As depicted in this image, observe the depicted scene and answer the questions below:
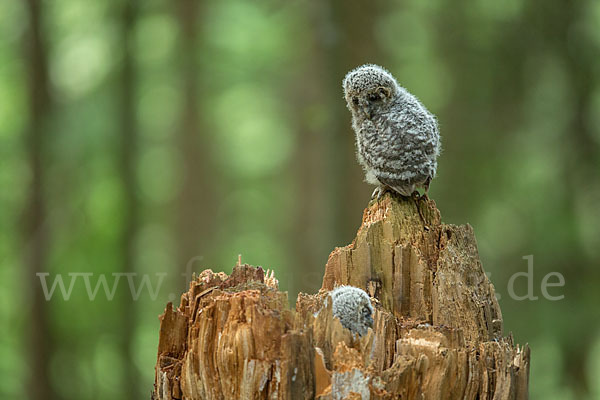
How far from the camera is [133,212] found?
21.6 ft

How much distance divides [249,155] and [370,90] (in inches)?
195

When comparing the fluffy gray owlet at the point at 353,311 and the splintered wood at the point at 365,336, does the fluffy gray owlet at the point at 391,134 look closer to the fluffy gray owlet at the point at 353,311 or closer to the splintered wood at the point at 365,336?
the splintered wood at the point at 365,336

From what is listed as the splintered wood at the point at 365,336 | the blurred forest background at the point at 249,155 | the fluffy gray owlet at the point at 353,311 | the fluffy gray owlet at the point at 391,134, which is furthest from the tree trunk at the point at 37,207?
the fluffy gray owlet at the point at 353,311

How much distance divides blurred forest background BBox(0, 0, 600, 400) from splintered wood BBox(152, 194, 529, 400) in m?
2.10

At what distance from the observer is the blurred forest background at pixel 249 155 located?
17.7 feet

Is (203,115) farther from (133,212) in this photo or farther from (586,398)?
(586,398)

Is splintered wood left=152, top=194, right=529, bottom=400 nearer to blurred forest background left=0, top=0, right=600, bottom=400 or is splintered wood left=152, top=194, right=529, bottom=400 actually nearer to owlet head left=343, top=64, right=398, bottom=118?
owlet head left=343, top=64, right=398, bottom=118

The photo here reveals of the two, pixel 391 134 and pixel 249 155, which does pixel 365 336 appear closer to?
pixel 391 134

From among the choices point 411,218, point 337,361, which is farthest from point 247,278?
point 411,218

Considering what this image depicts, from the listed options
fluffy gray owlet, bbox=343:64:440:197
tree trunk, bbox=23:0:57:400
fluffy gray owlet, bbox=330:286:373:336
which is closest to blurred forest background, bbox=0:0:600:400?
tree trunk, bbox=23:0:57:400

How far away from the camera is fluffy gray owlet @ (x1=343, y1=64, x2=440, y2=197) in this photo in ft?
8.63

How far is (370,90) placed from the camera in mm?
2703

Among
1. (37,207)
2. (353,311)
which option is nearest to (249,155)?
(37,207)

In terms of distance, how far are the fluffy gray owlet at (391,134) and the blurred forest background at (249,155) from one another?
1.75 metres
